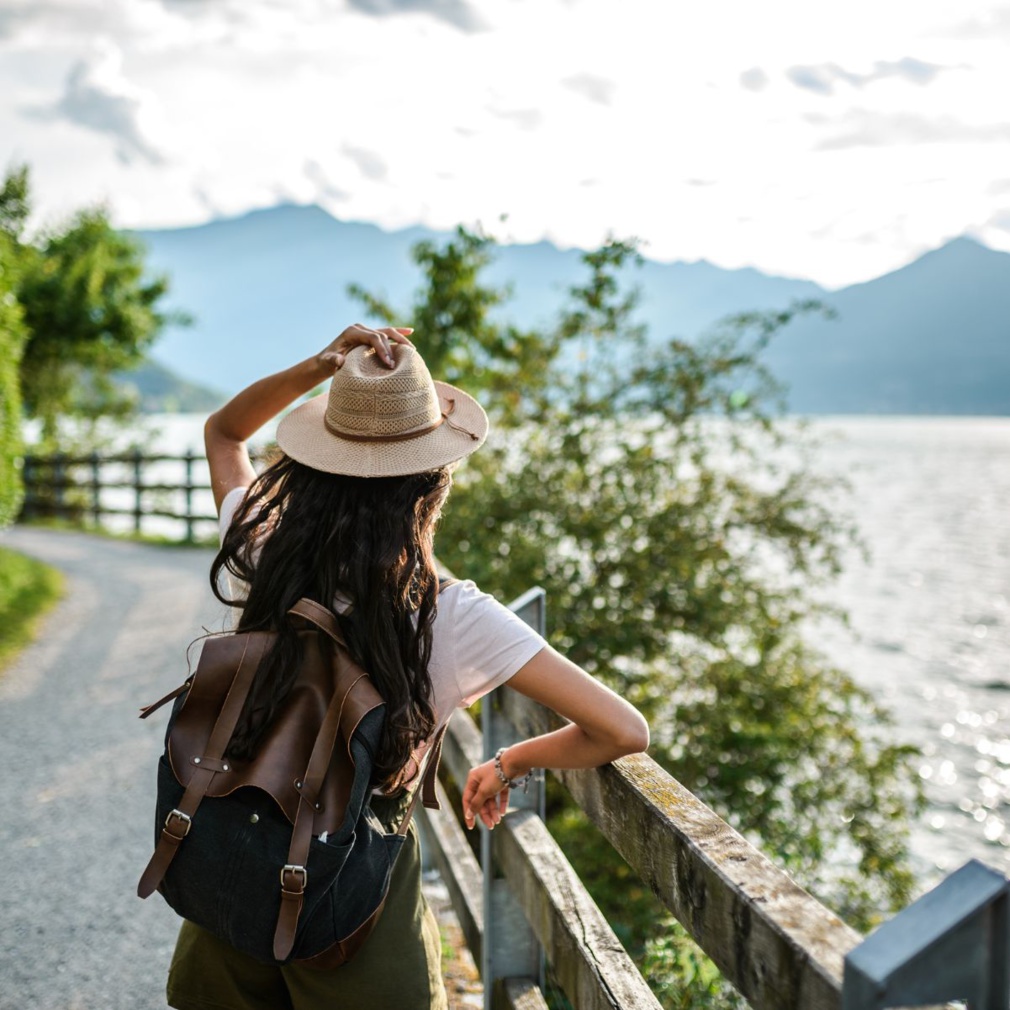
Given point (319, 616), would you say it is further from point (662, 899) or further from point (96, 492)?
point (96, 492)

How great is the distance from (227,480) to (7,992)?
222cm

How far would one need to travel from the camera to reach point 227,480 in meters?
2.40

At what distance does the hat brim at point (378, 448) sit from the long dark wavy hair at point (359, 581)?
5 centimetres

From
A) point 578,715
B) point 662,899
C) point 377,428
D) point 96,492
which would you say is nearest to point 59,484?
point 96,492

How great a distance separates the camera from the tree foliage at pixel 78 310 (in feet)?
57.7

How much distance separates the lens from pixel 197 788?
1.59 meters

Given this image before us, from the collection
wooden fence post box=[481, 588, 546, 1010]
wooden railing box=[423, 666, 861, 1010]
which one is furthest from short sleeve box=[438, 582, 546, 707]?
wooden fence post box=[481, 588, 546, 1010]

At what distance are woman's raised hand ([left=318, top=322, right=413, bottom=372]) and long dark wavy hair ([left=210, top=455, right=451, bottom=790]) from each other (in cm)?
30

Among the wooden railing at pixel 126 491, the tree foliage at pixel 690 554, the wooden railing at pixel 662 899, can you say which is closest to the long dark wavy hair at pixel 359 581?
the wooden railing at pixel 662 899

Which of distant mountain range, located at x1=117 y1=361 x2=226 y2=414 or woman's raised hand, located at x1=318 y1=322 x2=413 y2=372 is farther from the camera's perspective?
distant mountain range, located at x1=117 y1=361 x2=226 y2=414

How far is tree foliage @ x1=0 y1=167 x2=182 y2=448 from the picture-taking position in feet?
57.7

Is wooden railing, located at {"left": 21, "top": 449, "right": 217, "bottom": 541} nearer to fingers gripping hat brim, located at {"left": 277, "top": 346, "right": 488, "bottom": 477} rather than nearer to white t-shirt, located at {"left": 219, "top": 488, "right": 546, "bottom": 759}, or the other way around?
fingers gripping hat brim, located at {"left": 277, "top": 346, "right": 488, "bottom": 477}

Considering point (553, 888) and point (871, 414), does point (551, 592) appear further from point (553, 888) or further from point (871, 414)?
point (871, 414)

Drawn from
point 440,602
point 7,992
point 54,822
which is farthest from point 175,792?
point 54,822
